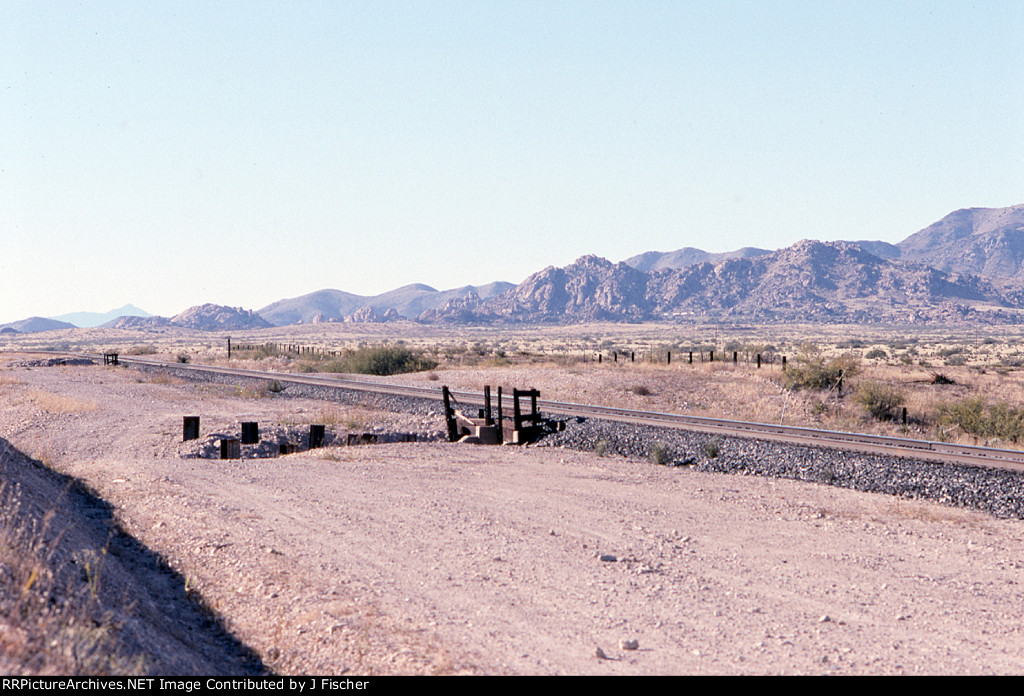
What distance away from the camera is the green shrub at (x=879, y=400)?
97.2 ft

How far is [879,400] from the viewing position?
99.2ft

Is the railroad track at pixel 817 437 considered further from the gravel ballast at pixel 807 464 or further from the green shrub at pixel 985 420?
the green shrub at pixel 985 420

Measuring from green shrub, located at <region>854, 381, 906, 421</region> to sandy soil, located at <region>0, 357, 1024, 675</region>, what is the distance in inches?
568

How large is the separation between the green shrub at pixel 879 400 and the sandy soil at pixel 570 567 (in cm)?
1443

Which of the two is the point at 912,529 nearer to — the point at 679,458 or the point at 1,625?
the point at 679,458

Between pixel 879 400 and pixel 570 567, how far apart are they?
23.5 m

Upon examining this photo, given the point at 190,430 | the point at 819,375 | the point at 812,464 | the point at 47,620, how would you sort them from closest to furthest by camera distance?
the point at 47,620 → the point at 812,464 → the point at 190,430 → the point at 819,375

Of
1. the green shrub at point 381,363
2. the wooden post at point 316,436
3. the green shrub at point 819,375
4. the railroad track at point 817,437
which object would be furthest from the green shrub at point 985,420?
the green shrub at point 381,363

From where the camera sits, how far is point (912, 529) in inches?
498

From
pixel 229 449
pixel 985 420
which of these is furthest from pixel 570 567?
pixel 985 420

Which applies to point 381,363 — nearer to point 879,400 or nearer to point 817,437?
point 879,400

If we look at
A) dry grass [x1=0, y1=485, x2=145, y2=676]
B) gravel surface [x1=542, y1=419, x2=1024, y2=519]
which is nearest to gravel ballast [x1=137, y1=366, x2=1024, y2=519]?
gravel surface [x1=542, y1=419, x2=1024, y2=519]

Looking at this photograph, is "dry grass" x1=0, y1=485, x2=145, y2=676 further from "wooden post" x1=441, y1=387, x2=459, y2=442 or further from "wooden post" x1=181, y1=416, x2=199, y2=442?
"wooden post" x1=441, y1=387, x2=459, y2=442

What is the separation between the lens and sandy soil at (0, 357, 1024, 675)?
755 cm
